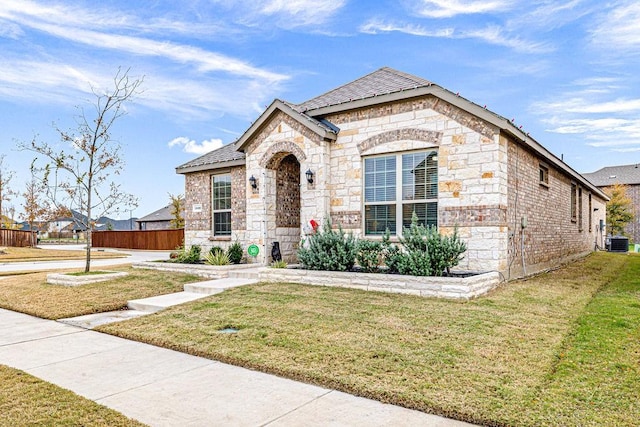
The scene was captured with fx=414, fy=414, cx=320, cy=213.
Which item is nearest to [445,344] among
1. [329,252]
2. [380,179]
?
[329,252]

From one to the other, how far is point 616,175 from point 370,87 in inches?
1800

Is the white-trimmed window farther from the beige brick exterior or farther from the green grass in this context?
the green grass

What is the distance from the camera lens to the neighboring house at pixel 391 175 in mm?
8984

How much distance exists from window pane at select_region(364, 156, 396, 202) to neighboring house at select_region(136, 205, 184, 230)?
4184 cm

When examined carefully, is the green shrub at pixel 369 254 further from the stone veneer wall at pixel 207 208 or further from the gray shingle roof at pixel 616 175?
the gray shingle roof at pixel 616 175

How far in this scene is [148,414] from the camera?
134 inches

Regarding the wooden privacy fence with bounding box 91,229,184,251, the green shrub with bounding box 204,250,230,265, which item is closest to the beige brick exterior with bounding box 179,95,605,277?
the green shrub with bounding box 204,250,230,265

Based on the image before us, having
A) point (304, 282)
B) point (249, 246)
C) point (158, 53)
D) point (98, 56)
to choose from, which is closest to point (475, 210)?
point (304, 282)

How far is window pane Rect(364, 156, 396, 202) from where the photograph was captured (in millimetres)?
10070

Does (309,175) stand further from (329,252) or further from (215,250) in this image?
(215,250)

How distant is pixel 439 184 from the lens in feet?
30.8

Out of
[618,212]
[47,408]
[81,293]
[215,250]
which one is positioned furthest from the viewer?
[618,212]

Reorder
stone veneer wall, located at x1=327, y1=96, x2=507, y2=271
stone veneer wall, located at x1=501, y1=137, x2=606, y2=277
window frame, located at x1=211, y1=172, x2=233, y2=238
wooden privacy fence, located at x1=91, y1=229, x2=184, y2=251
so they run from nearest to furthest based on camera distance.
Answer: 1. stone veneer wall, located at x1=327, y1=96, x2=507, y2=271
2. stone veneer wall, located at x1=501, y1=137, x2=606, y2=277
3. window frame, located at x1=211, y1=172, x2=233, y2=238
4. wooden privacy fence, located at x1=91, y1=229, x2=184, y2=251

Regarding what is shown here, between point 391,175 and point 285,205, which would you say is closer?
point 391,175
